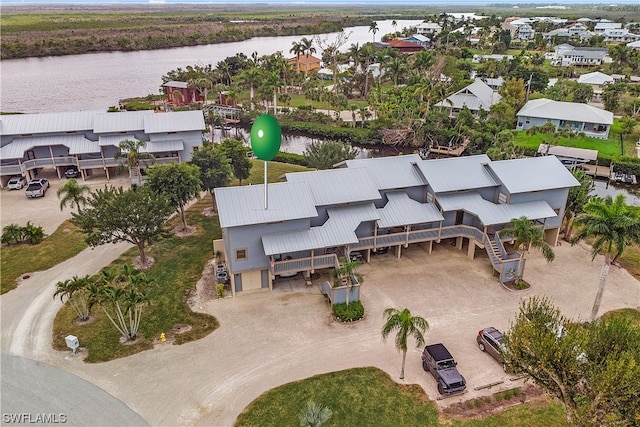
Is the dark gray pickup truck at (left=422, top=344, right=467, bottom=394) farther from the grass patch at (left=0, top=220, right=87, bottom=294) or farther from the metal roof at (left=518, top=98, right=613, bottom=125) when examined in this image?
the metal roof at (left=518, top=98, right=613, bottom=125)

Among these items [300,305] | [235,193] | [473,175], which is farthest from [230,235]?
[473,175]

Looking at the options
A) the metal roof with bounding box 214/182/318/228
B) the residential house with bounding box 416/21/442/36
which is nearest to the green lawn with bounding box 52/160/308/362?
the metal roof with bounding box 214/182/318/228

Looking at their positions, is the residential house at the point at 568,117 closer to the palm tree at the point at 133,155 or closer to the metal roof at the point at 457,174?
the metal roof at the point at 457,174

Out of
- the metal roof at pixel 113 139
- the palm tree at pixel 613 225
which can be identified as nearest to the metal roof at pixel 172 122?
the metal roof at pixel 113 139

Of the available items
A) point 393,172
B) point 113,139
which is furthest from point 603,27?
point 113,139

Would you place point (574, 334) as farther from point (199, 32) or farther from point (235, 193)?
point (199, 32)

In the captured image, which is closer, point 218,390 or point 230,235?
point 218,390

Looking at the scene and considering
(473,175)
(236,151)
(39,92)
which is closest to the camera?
(473,175)
